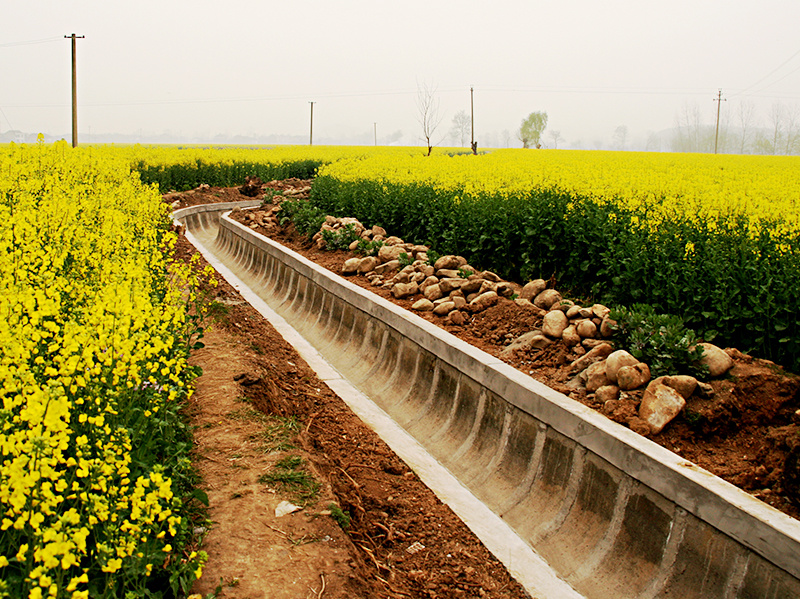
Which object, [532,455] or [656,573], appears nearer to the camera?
[656,573]

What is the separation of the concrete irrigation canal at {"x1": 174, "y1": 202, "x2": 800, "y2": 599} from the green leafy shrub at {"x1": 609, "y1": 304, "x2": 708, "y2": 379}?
0.96 m

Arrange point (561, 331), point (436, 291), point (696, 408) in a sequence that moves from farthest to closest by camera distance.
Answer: point (436, 291)
point (561, 331)
point (696, 408)

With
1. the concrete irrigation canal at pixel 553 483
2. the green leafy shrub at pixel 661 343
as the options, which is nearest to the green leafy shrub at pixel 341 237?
the concrete irrigation canal at pixel 553 483

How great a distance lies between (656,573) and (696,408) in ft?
4.90

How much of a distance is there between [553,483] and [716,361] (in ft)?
5.56

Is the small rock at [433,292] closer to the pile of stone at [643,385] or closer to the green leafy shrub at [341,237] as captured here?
the pile of stone at [643,385]

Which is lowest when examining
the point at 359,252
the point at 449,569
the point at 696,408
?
the point at 449,569

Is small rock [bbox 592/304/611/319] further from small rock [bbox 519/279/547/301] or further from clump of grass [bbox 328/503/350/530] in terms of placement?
clump of grass [bbox 328/503/350/530]

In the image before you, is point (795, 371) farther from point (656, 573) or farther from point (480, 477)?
point (480, 477)

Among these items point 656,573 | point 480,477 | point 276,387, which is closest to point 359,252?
point 276,387

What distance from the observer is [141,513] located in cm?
275

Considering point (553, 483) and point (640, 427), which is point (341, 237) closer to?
point (553, 483)

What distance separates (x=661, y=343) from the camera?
561 centimetres

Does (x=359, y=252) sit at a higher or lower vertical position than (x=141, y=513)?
higher
